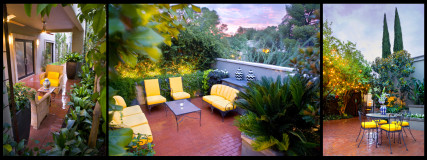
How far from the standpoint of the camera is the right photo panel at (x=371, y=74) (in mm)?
4941

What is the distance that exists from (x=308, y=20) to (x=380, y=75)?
7.18 meters

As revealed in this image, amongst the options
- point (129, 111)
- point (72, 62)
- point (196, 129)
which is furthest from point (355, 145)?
point (72, 62)

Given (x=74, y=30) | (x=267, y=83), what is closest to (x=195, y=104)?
(x=267, y=83)

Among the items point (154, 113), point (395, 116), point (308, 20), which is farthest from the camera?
point (395, 116)

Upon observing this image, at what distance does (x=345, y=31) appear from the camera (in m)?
5.84

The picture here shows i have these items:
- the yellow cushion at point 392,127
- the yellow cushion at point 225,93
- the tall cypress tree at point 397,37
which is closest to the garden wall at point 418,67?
the tall cypress tree at point 397,37

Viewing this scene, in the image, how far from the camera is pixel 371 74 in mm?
6789

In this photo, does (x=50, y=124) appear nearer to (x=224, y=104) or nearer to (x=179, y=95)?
(x=179, y=95)

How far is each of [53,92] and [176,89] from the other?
4344 mm

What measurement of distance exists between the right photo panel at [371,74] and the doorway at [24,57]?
9698mm

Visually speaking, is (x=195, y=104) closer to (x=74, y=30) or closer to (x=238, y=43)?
(x=238, y=43)

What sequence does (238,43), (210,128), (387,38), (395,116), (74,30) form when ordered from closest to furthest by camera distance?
(238,43)
(210,128)
(395,116)
(387,38)
(74,30)

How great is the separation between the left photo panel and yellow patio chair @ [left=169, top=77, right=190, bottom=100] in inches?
29.8

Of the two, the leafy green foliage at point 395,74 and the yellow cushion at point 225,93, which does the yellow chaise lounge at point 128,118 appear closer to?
the yellow cushion at point 225,93
